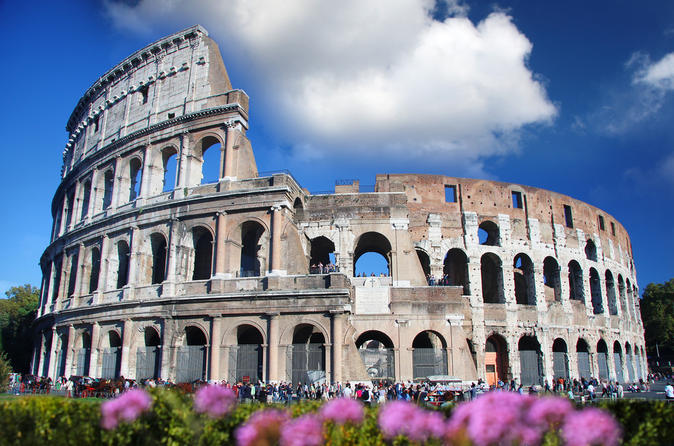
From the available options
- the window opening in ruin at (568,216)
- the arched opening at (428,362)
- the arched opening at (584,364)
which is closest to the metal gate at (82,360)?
Answer: the arched opening at (428,362)

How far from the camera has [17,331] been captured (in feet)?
125

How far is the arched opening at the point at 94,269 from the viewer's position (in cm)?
2747

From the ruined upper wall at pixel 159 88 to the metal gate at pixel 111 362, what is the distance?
11.1m

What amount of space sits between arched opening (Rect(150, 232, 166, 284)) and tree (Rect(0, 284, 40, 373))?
14457 millimetres

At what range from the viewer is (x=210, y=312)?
21375 millimetres

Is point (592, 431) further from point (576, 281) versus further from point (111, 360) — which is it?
point (576, 281)

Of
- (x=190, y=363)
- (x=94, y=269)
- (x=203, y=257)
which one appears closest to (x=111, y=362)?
(x=190, y=363)

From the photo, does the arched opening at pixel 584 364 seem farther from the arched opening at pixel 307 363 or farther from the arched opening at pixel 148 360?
the arched opening at pixel 148 360

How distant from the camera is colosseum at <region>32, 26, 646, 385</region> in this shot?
69.7 ft

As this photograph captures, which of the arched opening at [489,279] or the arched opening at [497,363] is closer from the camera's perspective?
the arched opening at [497,363]

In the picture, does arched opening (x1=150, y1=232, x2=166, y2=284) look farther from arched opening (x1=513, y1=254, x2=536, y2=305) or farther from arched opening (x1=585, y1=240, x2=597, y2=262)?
arched opening (x1=585, y1=240, x2=597, y2=262)

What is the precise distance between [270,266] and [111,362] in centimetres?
896

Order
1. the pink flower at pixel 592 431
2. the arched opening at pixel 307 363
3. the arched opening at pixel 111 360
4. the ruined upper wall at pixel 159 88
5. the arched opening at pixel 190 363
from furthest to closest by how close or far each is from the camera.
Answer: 1. the ruined upper wall at pixel 159 88
2. the arched opening at pixel 111 360
3. the arched opening at pixel 190 363
4. the arched opening at pixel 307 363
5. the pink flower at pixel 592 431

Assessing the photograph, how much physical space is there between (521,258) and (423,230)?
6979 mm
